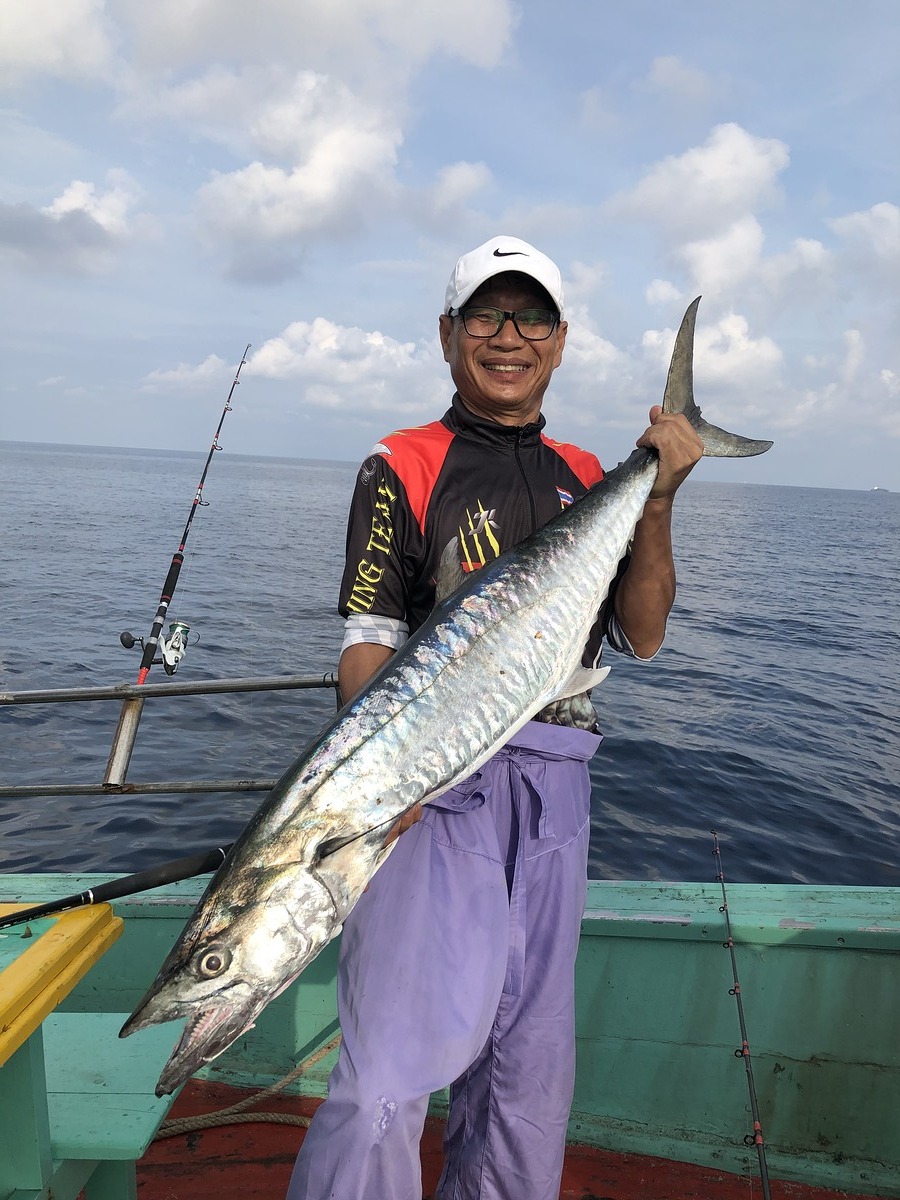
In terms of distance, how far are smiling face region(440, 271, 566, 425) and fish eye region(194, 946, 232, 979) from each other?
6.33ft

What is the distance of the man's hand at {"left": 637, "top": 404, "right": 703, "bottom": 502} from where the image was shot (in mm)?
2828

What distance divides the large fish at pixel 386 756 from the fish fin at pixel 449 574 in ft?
0.12

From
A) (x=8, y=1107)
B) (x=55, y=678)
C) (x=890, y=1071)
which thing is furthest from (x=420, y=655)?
(x=55, y=678)

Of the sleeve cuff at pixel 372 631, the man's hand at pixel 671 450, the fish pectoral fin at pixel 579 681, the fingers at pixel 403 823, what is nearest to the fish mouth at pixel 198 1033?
the fingers at pixel 403 823

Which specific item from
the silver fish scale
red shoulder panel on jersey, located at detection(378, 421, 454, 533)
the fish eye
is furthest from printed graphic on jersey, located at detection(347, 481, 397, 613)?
the fish eye

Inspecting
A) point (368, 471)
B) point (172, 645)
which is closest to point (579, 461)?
point (368, 471)

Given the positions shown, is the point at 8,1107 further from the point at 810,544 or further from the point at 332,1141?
the point at 810,544

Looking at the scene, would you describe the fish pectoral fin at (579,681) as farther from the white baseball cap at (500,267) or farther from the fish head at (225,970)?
the white baseball cap at (500,267)

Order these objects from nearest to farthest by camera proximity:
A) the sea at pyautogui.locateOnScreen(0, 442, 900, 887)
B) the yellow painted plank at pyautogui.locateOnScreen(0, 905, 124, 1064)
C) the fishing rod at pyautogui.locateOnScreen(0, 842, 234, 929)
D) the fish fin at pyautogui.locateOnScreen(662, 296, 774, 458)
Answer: the yellow painted plank at pyautogui.locateOnScreen(0, 905, 124, 1064) < the fishing rod at pyautogui.locateOnScreen(0, 842, 234, 929) < the fish fin at pyautogui.locateOnScreen(662, 296, 774, 458) < the sea at pyautogui.locateOnScreen(0, 442, 900, 887)

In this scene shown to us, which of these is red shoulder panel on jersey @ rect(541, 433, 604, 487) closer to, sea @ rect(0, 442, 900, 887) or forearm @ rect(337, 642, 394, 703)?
forearm @ rect(337, 642, 394, 703)

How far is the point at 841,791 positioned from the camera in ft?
32.2

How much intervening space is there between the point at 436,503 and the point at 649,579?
0.77 meters

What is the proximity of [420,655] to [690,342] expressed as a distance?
178 cm

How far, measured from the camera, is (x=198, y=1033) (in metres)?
1.82
